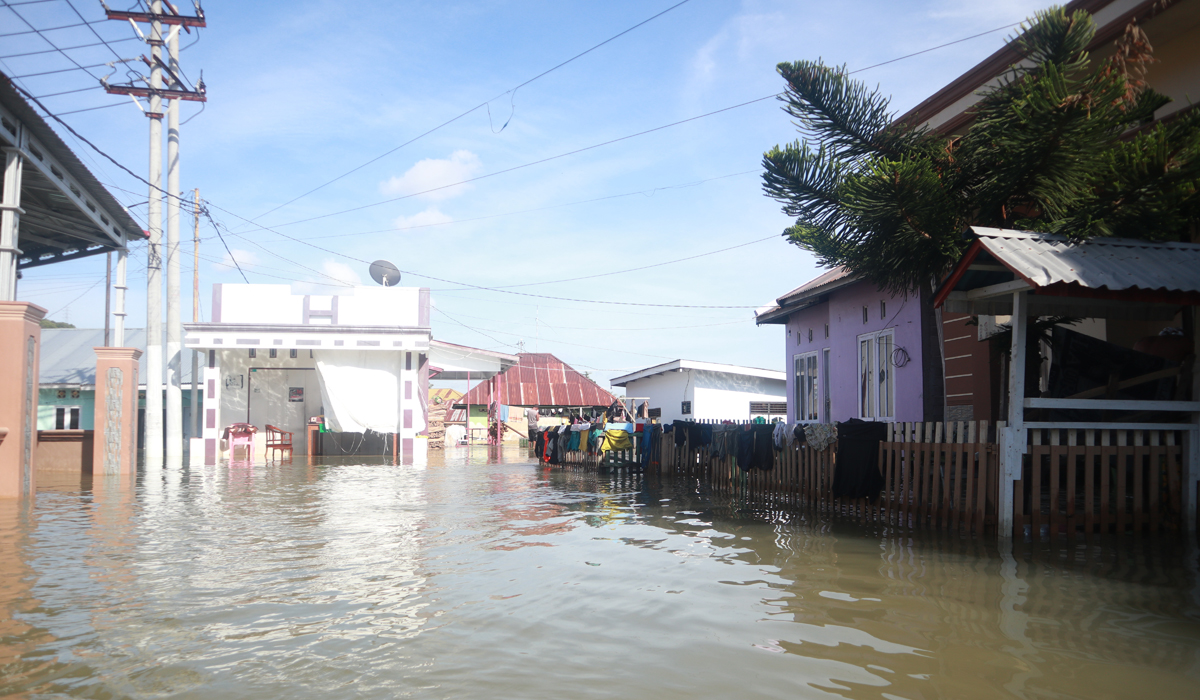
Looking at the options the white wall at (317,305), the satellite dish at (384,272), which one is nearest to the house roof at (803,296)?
the white wall at (317,305)

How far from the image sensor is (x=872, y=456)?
9.20 m

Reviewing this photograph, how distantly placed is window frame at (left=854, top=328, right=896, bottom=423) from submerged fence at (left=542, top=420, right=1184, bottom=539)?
469cm

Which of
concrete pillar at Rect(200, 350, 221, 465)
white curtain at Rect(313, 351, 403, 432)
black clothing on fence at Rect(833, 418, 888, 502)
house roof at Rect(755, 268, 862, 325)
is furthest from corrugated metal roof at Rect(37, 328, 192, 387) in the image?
black clothing on fence at Rect(833, 418, 888, 502)

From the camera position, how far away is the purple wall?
13.3m

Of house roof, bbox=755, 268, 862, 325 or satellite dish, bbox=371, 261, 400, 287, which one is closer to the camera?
house roof, bbox=755, 268, 862, 325

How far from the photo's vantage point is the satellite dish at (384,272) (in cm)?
2562

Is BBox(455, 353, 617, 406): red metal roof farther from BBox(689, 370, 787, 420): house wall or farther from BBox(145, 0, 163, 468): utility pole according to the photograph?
BBox(145, 0, 163, 468): utility pole

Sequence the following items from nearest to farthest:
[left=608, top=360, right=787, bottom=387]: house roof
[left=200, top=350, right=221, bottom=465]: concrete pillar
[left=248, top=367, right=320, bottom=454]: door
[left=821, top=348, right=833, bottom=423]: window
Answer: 1. [left=821, top=348, right=833, bottom=423]: window
2. [left=200, top=350, right=221, bottom=465]: concrete pillar
3. [left=248, top=367, right=320, bottom=454]: door
4. [left=608, top=360, right=787, bottom=387]: house roof

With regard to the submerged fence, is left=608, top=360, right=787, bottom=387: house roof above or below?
above

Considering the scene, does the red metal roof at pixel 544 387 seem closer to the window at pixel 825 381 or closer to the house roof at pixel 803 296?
the house roof at pixel 803 296

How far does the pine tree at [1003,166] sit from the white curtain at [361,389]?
1517 cm

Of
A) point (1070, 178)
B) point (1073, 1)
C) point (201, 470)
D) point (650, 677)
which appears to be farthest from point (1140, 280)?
point (201, 470)

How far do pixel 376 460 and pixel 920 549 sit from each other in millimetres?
18076

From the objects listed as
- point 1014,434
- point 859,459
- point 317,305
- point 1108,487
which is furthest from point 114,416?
point 1108,487
